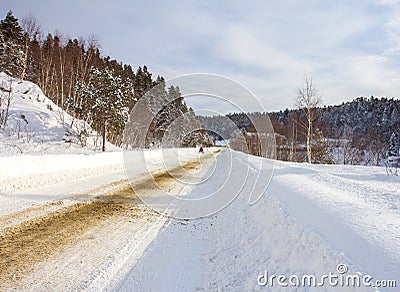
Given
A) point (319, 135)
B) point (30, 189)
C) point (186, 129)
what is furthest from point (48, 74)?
point (319, 135)

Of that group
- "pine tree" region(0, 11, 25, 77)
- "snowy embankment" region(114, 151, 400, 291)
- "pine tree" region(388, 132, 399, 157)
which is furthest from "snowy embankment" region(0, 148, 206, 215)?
"pine tree" region(388, 132, 399, 157)

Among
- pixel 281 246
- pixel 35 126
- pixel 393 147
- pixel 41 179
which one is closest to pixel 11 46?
pixel 35 126

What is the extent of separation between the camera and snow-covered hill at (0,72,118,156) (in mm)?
22234

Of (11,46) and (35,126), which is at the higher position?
(11,46)

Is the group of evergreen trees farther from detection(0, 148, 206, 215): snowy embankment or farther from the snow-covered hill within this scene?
detection(0, 148, 206, 215): snowy embankment

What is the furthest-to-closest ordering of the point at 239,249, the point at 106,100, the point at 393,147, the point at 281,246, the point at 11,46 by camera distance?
the point at 393,147 → the point at 11,46 → the point at 106,100 → the point at 239,249 → the point at 281,246

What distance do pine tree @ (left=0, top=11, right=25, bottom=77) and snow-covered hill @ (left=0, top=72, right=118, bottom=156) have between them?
4.20m

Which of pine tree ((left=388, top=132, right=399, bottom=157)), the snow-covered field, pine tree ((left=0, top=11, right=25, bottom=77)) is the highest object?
pine tree ((left=0, top=11, right=25, bottom=77))

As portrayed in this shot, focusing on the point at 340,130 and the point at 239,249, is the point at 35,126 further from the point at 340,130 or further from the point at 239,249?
the point at 340,130

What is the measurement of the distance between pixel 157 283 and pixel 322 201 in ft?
11.2

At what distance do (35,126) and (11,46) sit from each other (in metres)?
12.8

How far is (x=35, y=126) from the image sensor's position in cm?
2516

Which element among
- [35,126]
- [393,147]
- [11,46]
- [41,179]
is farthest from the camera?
[393,147]

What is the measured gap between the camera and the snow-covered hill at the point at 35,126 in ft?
72.9
